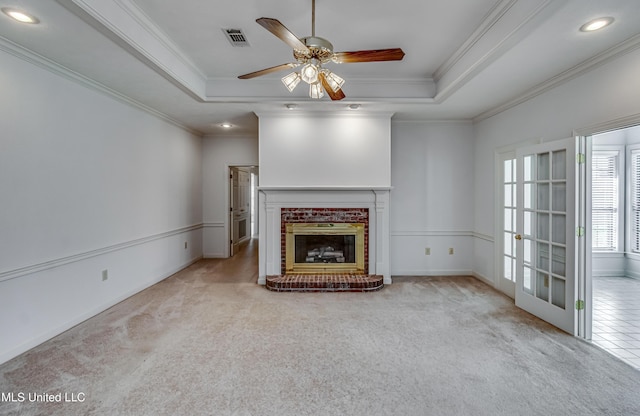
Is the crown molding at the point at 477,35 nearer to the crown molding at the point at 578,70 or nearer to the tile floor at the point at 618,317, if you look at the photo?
the crown molding at the point at 578,70

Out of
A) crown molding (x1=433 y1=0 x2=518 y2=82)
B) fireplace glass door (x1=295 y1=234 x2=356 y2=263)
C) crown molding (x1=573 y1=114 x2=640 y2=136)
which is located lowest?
fireplace glass door (x1=295 y1=234 x2=356 y2=263)

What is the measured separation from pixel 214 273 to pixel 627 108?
5.51 m

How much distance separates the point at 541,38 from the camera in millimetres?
2391

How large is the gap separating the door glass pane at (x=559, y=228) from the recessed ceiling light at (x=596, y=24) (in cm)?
169

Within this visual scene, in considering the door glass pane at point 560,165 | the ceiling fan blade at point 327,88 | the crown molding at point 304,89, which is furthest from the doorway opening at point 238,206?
the door glass pane at point 560,165

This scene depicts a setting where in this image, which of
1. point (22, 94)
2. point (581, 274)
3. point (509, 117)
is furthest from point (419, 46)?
point (22, 94)

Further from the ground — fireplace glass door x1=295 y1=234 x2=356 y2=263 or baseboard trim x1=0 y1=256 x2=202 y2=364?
fireplace glass door x1=295 y1=234 x2=356 y2=263

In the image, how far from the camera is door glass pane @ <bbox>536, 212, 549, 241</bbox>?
3.25 meters

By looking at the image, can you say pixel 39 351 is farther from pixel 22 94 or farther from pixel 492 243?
pixel 492 243

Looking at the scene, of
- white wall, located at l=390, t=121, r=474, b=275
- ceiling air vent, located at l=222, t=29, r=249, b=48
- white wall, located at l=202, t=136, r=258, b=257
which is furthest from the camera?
white wall, located at l=202, t=136, r=258, b=257

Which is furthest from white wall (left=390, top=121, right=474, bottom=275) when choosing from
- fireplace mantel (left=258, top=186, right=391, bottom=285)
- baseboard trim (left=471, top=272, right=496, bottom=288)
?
fireplace mantel (left=258, top=186, right=391, bottom=285)

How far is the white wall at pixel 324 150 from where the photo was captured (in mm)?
4469

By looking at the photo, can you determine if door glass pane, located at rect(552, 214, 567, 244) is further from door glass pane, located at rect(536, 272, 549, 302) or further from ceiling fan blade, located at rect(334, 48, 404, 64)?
ceiling fan blade, located at rect(334, 48, 404, 64)

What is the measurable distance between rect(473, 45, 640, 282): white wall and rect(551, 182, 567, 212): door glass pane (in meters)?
0.53
